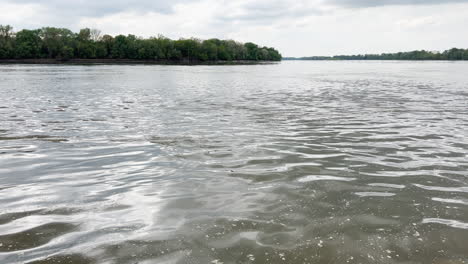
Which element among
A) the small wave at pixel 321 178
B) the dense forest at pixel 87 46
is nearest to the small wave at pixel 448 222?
the small wave at pixel 321 178

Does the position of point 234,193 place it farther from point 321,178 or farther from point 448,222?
point 448,222

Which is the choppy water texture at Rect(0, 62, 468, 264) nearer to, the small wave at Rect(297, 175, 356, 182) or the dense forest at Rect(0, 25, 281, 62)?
the small wave at Rect(297, 175, 356, 182)

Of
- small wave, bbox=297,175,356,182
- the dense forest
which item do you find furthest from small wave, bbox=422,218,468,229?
the dense forest

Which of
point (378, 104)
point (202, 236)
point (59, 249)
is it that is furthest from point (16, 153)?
point (378, 104)

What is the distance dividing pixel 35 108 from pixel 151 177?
14.5 m

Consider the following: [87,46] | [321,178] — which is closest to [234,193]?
[321,178]

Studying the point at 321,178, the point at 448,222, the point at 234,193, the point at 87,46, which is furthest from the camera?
the point at 87,46

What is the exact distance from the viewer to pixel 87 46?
172 meters

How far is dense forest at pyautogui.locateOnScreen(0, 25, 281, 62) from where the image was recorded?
158625mm

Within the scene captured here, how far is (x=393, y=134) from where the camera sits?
39.4 ft

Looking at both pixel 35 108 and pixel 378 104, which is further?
pixel 378 104

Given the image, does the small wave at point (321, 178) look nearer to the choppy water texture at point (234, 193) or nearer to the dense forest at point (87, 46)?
the choppy water texture at point (234, 193)

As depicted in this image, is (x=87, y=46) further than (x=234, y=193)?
Yes

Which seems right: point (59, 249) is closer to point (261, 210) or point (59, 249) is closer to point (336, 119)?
point (261, 210)
